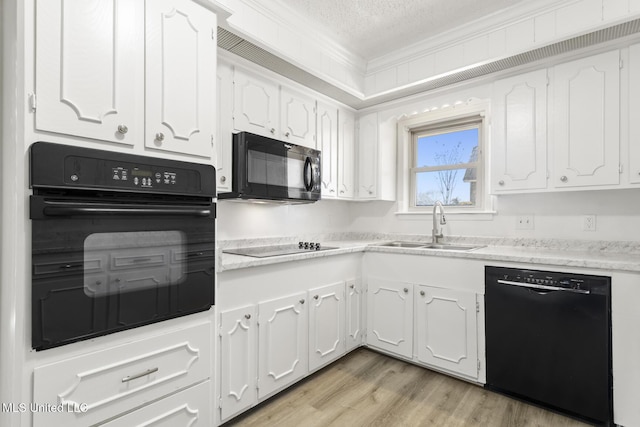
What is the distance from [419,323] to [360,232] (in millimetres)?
1303

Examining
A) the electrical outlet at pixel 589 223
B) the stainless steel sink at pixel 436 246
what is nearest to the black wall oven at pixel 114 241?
the stainless steel sink at pixel 436 246

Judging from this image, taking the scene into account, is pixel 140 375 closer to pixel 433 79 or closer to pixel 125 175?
pixel 125 175

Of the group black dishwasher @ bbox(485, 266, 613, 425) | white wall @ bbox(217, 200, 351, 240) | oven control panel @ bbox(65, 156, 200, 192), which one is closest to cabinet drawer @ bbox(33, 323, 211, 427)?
oven control panel @ bbox(65, 156, 200, 192)

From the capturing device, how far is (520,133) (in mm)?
2322

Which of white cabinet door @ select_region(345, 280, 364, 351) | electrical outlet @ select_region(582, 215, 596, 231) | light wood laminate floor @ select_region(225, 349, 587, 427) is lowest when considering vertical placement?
light wood laminate floor @ select_region(225, 349, 587, 427)

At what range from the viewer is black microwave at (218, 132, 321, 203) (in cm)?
210

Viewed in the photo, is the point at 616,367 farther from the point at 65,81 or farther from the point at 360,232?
the point at 65,81

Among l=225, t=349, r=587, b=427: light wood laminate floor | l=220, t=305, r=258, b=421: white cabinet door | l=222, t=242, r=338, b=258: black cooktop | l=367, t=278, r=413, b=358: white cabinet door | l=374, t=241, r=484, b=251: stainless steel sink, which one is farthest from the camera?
l=374, t=241, r=484, b=251: stainless steel sink

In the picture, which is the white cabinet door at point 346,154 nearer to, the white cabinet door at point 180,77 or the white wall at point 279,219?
the white wall at point 279,219

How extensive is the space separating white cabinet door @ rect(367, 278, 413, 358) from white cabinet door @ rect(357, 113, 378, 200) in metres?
0.92

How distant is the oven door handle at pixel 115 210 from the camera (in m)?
1.06

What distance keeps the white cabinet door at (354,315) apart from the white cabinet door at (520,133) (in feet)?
4.35

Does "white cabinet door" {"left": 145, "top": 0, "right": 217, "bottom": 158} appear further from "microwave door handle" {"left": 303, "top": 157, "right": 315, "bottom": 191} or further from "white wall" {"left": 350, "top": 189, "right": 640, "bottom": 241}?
"white wall" {"left": 350, "top": 189, "right": 640, "bottom": 241}

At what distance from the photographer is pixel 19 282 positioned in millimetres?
1009
